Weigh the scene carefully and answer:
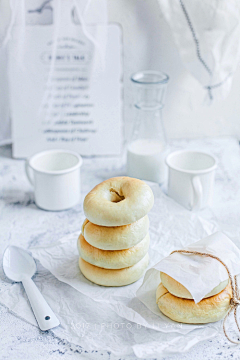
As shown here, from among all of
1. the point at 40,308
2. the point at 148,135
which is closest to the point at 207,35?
the point at 148,135

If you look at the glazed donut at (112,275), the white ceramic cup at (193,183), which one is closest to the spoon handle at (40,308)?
the glazed donut at (112,275)

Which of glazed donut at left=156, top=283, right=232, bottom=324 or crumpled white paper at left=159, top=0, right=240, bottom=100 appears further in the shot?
crumpled white paper at left=159, top=0, right=240, bottom=100

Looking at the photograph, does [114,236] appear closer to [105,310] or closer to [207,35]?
[105,310]

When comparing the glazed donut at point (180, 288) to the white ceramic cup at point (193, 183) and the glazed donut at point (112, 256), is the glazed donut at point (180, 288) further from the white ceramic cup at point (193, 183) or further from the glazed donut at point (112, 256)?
the white ceramic cup at point (193, 183)

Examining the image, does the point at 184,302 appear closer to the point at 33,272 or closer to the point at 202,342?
the point at 202,342

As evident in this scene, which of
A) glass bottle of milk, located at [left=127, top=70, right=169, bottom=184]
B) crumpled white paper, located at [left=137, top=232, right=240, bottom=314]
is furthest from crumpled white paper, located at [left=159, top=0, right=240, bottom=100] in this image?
crumpled white paper, located at [left=137, top=232, right=240, bottom=314]

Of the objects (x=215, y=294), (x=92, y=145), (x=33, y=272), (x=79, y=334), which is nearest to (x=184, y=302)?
(x=215, y=294)

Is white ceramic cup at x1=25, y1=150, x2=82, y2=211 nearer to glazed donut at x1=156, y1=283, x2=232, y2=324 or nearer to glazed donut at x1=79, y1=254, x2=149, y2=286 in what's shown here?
glazed donut at x1=79, y1=254, x2=149, y2=286
